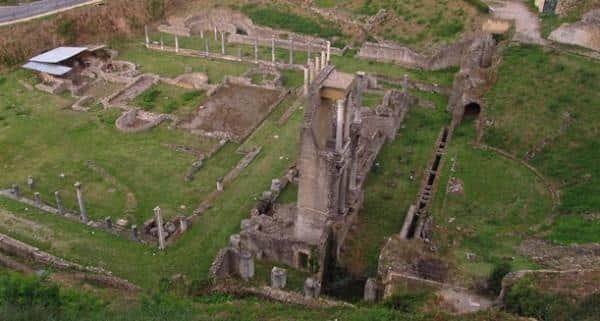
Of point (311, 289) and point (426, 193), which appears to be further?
point (426, 193)

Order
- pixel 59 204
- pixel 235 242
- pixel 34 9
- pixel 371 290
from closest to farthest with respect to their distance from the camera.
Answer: pixel 371 290 → pixel 235 242 → pixel 59 204 → pixel 34 9

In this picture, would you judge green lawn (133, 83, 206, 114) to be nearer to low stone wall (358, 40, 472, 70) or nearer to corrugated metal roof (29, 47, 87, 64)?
corrugated metal roof (29, 47, 87, 64)

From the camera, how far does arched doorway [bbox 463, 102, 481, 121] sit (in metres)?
32.3

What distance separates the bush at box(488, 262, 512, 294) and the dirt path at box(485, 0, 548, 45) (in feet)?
74.7

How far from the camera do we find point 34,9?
4709 cm

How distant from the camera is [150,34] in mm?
47156

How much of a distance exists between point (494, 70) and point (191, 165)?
19163 millimetres

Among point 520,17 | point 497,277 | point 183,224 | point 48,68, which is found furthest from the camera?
point 520,17

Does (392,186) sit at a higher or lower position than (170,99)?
lower

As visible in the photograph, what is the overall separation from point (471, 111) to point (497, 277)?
57.1ft

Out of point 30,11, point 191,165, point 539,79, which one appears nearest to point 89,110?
point 191,165

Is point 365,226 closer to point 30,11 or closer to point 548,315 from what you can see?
point 548,315

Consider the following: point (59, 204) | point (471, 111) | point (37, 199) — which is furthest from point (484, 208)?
point (37, 199)

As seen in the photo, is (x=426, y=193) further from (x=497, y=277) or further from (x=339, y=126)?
(x=497, y=277)
